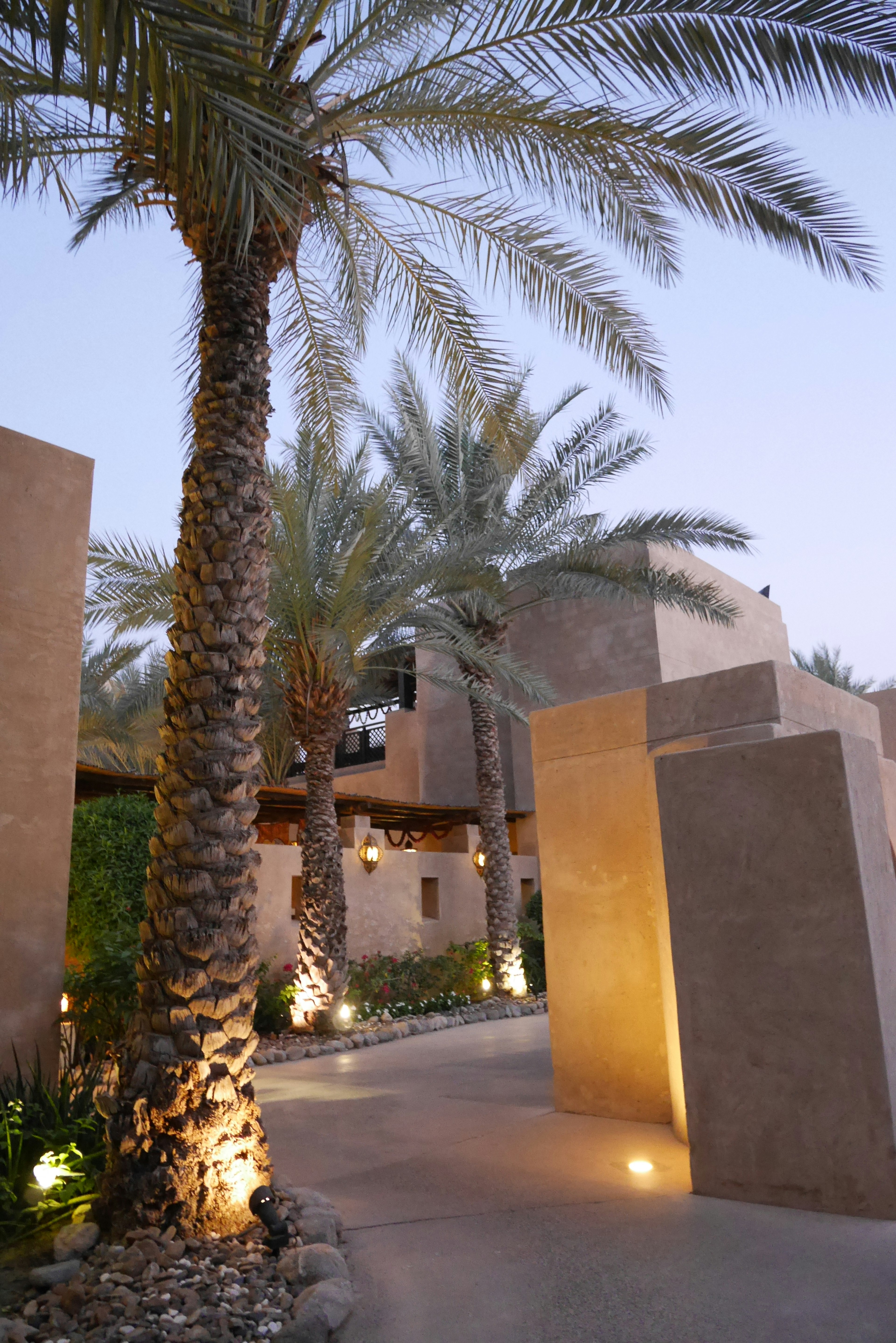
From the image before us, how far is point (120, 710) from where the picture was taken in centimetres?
2031

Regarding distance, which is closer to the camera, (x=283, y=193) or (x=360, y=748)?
(x=283, y=193)

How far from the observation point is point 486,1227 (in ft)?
14.0

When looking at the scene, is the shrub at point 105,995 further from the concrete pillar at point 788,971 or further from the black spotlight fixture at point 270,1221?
the concrete pillar at point 788,971

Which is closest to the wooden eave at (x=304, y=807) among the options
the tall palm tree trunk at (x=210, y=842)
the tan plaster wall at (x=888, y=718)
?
the tall palm tree trunk at (x=210, y=842)

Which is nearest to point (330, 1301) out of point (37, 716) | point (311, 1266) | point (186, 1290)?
point (311, 1266)

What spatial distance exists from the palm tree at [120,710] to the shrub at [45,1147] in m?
12.2

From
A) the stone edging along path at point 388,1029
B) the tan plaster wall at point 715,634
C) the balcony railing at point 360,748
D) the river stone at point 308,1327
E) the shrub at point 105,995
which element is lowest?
the stone edging along path at point 388,1029

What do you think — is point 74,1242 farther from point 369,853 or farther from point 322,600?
point 369,853

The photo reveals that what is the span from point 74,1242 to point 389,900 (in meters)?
11.4

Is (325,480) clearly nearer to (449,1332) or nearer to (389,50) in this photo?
(389,50)

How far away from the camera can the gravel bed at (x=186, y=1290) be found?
3.26 m

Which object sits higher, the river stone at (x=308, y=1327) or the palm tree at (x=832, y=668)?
the palm tree at (x=832, y=668)

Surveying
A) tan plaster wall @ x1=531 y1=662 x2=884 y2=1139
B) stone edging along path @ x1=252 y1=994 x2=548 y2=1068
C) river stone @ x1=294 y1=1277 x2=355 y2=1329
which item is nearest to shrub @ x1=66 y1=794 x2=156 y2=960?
stone edging along path @ x1=252 y1=994 x2=548 y2=1068

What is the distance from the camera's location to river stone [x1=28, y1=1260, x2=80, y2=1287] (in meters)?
3.62
